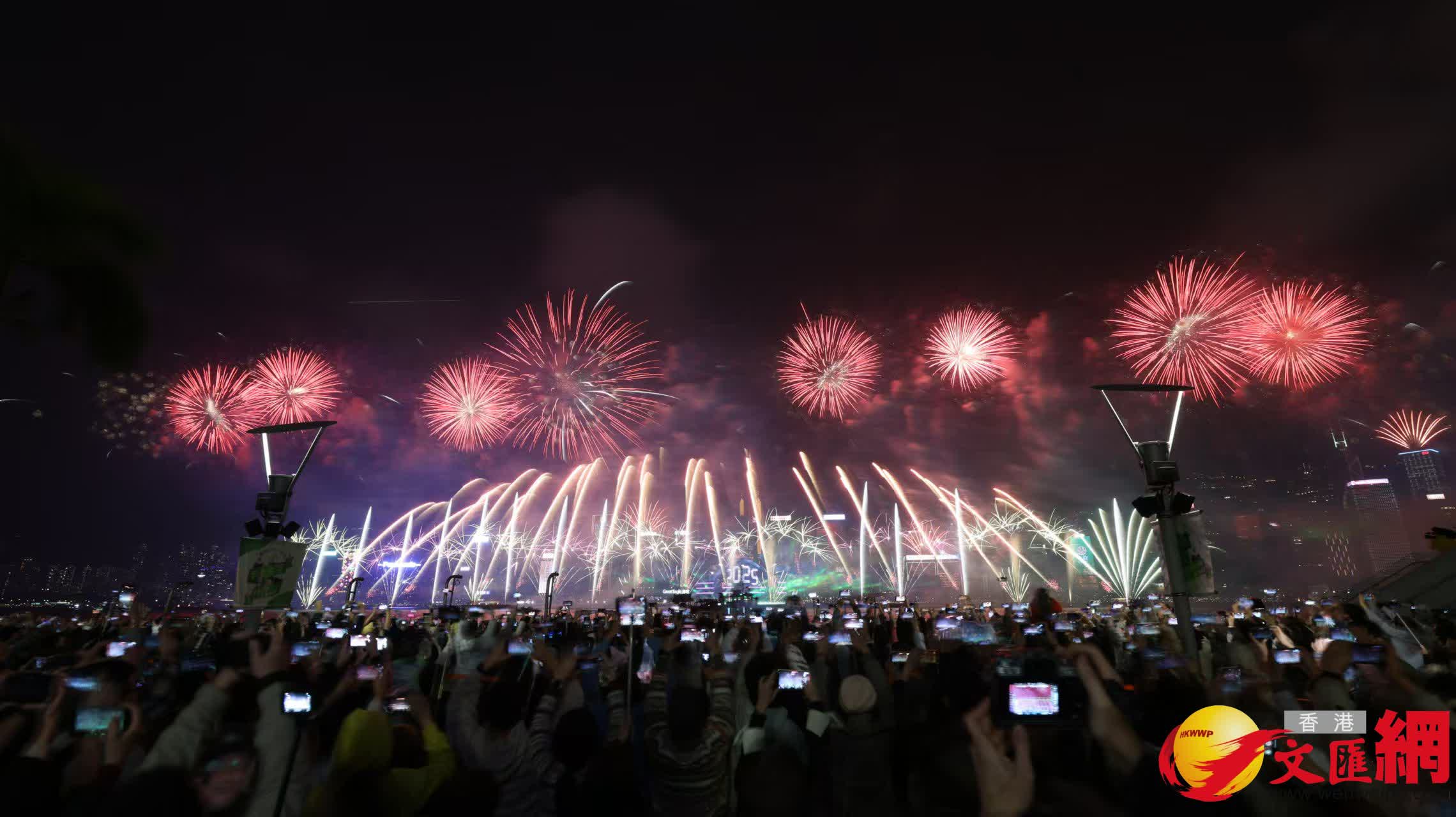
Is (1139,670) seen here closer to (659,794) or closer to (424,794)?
(659,794)

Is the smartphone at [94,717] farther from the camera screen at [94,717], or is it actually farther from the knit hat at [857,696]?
the knit hat at [857,696]

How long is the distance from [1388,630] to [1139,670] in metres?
6.42

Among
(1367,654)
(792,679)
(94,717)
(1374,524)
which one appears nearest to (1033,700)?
(792,679)

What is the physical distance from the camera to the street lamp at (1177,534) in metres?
10.2

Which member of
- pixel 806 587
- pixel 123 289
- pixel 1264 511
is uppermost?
pixel 1264 511

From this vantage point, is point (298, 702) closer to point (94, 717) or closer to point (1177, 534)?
Answer: point (94, 717)

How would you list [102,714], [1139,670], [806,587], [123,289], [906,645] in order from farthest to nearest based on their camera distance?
[806,587], [906,645], [123,289], [1139,670], [102,714]

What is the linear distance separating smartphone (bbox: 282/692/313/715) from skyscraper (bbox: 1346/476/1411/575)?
793 ft

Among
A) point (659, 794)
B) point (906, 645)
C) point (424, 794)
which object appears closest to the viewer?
point (424, 794)

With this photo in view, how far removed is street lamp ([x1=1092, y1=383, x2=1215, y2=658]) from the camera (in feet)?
33.4

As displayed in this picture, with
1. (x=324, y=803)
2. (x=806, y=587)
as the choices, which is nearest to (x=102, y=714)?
(x=324, y=803)

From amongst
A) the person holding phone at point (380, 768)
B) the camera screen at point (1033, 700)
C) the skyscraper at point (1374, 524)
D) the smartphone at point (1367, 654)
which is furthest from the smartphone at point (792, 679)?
the skyscraper at point (1374, 524)

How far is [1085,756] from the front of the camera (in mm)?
7543

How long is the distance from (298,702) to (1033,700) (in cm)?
936
